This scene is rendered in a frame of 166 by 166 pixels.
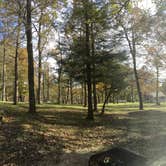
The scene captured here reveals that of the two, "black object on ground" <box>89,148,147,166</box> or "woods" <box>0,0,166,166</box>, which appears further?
"woods" <box>0,0,166,166</box>

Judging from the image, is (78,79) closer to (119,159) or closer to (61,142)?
(61,142)

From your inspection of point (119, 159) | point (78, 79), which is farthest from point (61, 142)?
point (78, 79)

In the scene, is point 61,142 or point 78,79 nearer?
point 61,142

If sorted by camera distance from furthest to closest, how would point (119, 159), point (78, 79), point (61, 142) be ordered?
1. point (78, 79)
2. point (61, 142)
3. point (119, 159)

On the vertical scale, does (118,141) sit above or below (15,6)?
below

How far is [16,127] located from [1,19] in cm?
997

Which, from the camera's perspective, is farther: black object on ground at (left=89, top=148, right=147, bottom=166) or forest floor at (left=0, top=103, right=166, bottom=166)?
forest floor at (left=0, top=103, right=166, bottom=166)

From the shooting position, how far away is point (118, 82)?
1934cm

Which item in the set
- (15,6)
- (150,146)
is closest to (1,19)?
(15,6)

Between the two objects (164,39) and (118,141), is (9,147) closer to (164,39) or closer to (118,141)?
(118,141)

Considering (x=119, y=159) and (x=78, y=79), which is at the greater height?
(x=78, y=79)

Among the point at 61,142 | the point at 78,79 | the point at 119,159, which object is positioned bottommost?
the point at 61,142

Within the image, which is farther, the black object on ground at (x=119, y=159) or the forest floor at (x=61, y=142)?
the forest floor at (x=61, y=142)

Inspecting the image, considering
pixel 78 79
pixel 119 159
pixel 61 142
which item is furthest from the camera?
pixel 78 79
